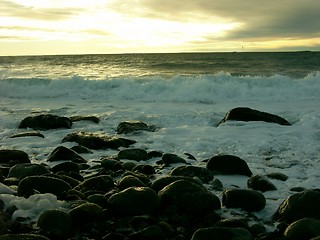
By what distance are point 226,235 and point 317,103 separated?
11103 mm

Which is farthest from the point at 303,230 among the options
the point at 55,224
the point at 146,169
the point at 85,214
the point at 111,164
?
the point at 111,164

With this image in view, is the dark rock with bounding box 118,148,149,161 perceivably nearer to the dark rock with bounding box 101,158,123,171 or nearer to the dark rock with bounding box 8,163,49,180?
the dark rock with bounding box 101,158,123,171

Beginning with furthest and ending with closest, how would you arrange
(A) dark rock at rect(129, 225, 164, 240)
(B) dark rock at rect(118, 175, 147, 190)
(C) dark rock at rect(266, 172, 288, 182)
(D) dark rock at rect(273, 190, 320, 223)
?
(C) dark rock at rect(266, 172, 288, 182) < (B) dark rock at rect(118, 175, 147, 190) < (D) dark rock at rect(273, 190, 320, 223) < (A) dark rock at rect(129, 225, 164, 240)

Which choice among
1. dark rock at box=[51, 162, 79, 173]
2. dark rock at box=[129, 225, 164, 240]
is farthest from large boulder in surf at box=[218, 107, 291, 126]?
dark rock at box=[129, 225, 164, 240]

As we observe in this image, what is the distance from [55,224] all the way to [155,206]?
112cm

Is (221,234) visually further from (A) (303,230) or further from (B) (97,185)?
(B) (97,185)

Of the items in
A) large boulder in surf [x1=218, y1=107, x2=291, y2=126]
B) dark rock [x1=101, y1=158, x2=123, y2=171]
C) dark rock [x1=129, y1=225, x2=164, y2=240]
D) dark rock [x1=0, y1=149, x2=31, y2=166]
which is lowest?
dark rock [x1=129, y1=225, x2=164, y2=240]

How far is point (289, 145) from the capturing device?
303 inches

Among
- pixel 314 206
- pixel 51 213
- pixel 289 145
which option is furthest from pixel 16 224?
pixel 289 145

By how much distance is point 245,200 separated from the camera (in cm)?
462

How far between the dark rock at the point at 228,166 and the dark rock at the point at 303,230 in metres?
2.01

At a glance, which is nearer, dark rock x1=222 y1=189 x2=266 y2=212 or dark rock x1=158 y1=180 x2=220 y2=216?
dark rock x1=158 y1=180 x2=220 y2=216

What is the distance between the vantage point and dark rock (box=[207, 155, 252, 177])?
5887 mm

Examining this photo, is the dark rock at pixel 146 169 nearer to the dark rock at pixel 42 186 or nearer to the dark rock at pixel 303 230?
the dark rock at pixel 42 186
